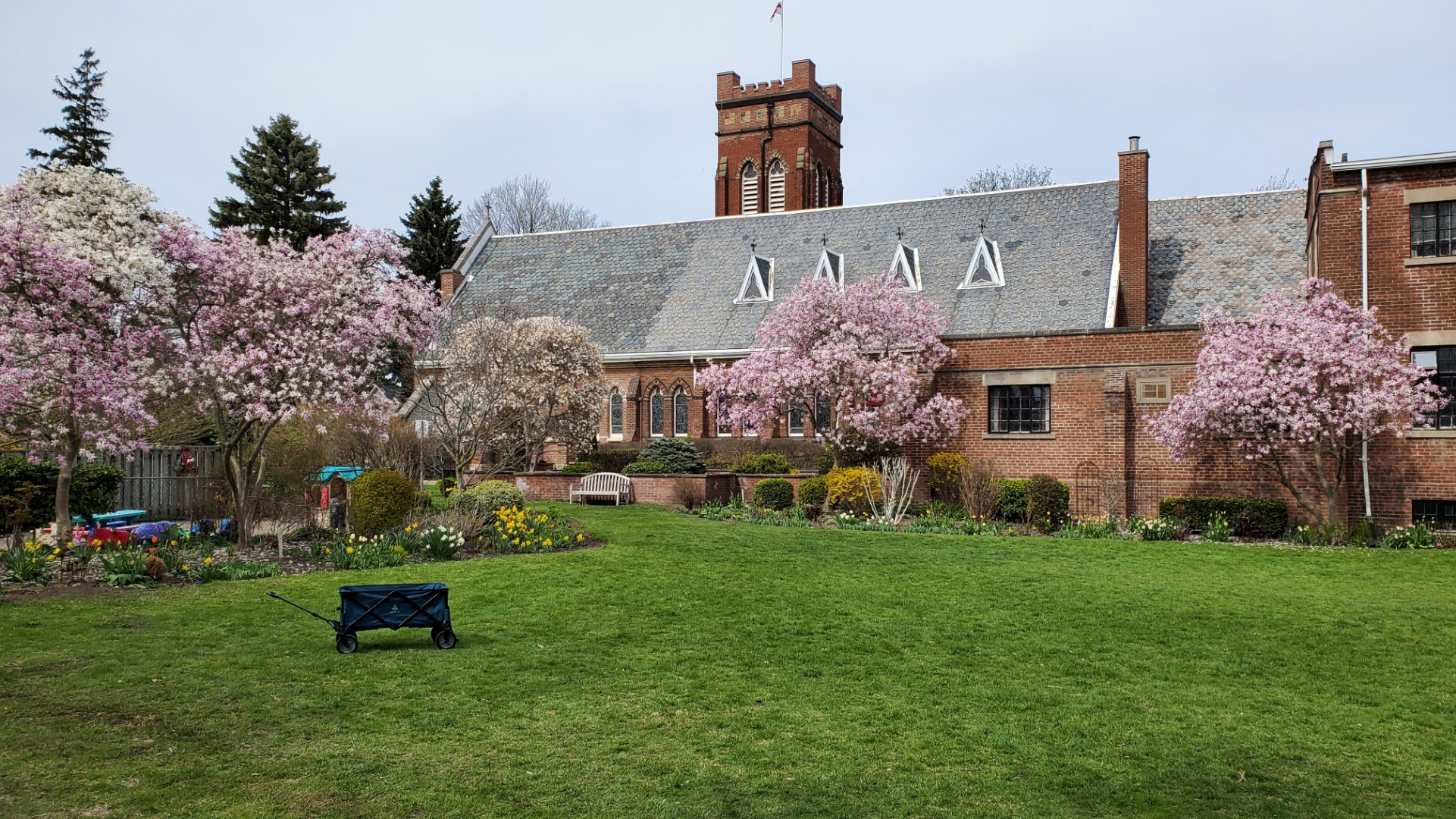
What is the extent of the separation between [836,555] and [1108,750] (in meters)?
10.2

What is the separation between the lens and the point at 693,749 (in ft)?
24.7

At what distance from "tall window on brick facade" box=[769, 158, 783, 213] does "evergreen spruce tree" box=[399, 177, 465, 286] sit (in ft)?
47.5

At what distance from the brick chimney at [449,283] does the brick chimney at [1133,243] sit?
78.1 feet

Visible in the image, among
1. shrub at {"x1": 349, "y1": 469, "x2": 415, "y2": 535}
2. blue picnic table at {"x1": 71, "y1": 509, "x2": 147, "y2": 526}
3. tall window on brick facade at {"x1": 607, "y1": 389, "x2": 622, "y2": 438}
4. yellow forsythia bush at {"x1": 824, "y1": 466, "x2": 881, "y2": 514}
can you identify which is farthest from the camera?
tall window on brick facade at {"x1": 607, "y1": 389, "x2": 622, "y2": 438}

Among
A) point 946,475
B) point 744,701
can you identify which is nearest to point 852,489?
point 946,475

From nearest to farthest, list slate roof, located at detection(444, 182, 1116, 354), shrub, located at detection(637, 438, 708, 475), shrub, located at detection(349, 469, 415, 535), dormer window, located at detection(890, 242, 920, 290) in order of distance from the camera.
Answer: shrub, located at detection(349, 469, 415, 535)
shrub, located at detection(637, 438, 708, 475)
slate roof, located at detection(444, 182, 1116, 354)
dormer window, located at detection(890, 242, 920, 290)

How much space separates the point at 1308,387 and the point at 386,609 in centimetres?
1748

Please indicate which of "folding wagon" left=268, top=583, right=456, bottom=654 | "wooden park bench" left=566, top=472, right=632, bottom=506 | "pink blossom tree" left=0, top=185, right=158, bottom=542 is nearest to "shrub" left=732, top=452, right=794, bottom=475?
"wooden park bench" left=566, top=472, right=632, bottom=506

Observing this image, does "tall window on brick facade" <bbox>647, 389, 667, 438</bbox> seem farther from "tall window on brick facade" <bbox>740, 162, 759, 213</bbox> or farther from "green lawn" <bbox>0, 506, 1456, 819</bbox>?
"green lawn" <bbox>0, 506, 1456, 819</bbox>

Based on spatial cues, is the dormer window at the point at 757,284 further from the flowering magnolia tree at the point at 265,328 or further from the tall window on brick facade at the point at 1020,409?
the flowering magnolia tree at the point at 265,328

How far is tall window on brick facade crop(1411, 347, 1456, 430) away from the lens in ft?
72.2

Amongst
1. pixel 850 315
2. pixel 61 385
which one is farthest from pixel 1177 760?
pixel 850 315

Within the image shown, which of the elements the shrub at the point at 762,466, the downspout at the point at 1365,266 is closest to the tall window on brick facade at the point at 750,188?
the shrub at the point at 762,466

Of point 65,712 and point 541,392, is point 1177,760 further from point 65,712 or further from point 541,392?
point 541,392
